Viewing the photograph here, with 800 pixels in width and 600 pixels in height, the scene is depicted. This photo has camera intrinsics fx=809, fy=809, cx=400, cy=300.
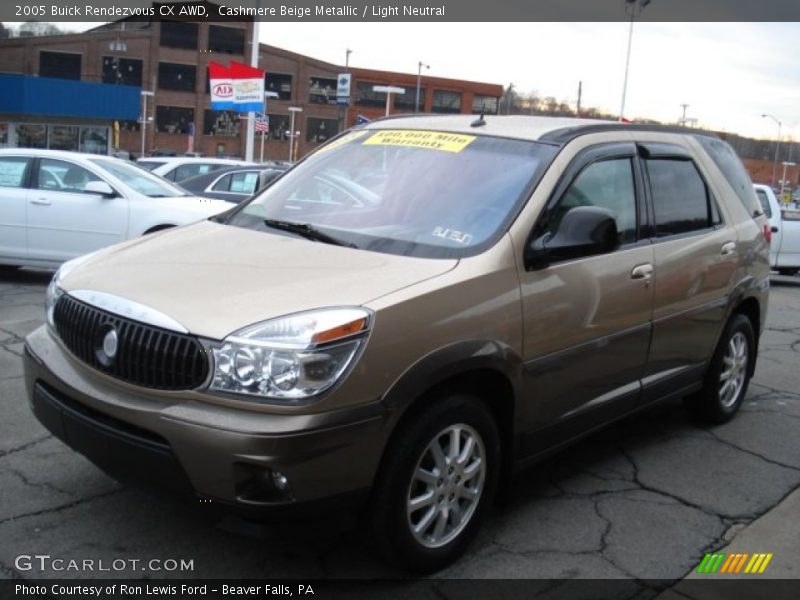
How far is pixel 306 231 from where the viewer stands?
3.72 metres

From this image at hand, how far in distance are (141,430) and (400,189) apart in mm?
A: 1678

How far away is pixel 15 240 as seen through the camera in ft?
30.5

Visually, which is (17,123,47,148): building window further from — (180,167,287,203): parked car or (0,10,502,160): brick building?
(0,10,502,160): brick building

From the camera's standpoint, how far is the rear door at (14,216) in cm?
924

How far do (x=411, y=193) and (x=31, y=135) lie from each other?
37.5 metres

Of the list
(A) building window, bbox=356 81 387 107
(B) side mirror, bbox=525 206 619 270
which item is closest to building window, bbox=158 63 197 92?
(A) building window, bbox=356 81 387 107

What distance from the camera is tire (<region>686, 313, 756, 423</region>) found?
5.19m

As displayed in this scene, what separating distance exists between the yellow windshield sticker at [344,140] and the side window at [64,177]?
559cm

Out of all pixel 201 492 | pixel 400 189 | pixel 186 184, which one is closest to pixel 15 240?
pixel 186 184

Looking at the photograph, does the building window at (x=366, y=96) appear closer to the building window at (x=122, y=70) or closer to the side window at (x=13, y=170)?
the building window at (x=122, y=70)

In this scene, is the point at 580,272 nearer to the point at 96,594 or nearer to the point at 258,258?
the point at 258,258

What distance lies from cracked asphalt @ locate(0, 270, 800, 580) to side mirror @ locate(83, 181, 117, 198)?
4.16 meters

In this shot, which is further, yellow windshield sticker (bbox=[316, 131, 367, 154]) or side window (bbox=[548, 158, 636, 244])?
yellow windshield sticker (bbox=[316, 131, 367, 154])

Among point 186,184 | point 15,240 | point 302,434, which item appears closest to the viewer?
point 302,434
